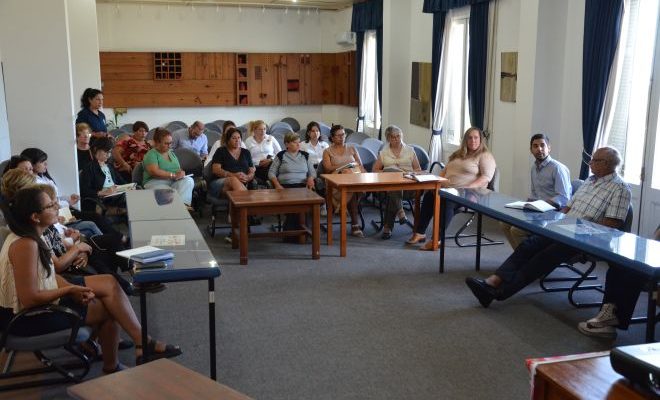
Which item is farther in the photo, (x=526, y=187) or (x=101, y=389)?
(x=526, y=187)

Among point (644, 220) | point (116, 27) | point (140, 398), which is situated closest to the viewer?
point (140, 398)

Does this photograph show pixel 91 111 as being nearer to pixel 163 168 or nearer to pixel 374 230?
pixel 163 168

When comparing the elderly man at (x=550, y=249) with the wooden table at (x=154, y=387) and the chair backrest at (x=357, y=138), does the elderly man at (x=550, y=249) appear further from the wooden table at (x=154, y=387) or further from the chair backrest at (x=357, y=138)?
the chair backrest at (x=357, y=138)

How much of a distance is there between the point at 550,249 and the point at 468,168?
75.1 inches

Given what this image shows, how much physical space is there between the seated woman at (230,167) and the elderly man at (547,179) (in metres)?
2.69

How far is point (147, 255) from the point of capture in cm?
329

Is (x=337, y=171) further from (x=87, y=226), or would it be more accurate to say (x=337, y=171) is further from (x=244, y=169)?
(x=87, y=226)

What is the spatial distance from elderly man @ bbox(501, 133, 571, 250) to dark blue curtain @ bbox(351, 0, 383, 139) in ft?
16.6

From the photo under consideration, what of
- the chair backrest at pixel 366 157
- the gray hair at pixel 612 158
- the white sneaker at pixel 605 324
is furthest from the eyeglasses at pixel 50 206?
the chair backrest at pixel 366 157

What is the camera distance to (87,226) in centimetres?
479

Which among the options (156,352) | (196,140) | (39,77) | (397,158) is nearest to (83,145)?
(39,77)

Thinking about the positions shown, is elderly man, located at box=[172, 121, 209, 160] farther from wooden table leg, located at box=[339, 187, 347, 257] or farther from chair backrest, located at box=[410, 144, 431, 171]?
wooden table leg, located at box=[339, 187, 347, 257]

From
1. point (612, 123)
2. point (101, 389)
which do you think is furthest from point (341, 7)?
point (101, 389)

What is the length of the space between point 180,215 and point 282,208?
55.7 inches
